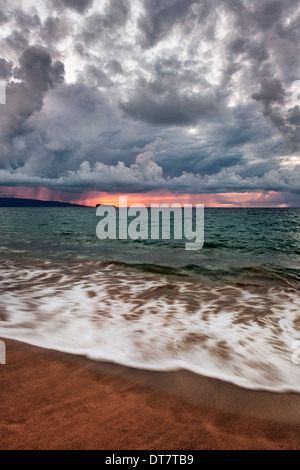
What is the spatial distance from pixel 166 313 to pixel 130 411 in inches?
128

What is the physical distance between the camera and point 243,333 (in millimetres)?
4609

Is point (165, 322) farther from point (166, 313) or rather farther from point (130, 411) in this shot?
point (130, 411)

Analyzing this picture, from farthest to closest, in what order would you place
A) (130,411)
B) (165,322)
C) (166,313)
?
→ (166,313) < (165,322) < (130,411)

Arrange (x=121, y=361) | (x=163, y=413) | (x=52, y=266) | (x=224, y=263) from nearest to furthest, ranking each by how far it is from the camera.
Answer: (x=163, y=413) → (x=121, y=361) → (x=52, y=266) → (x=224, y=263)

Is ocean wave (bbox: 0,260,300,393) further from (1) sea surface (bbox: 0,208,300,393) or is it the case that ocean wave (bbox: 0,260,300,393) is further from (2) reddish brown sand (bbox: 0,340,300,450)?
(2) reddish brown sand (bbox: 0,340,300,450)

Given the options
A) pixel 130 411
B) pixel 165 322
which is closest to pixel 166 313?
pixel 165 322

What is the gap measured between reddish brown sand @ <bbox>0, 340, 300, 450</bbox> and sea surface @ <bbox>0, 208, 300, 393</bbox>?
0.35m

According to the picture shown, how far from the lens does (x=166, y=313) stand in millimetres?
5660

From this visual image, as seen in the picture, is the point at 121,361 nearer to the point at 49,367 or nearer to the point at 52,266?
the point at 49,367

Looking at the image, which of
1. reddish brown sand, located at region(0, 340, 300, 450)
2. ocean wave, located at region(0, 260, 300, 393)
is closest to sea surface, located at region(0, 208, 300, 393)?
ocean wave, located at region(0, 260, 300, 393)
